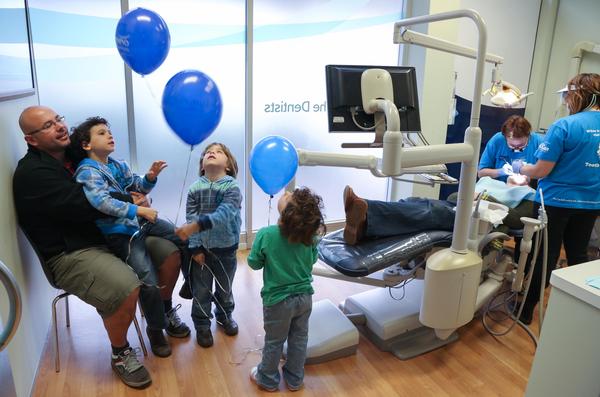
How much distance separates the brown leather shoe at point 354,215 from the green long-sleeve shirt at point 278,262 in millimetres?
476

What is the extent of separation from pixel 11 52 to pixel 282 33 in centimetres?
196

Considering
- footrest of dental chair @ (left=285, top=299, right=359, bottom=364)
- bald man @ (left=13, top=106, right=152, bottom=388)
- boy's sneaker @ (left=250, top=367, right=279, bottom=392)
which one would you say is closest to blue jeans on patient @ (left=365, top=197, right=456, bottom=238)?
footrest of dental chair @ (left=285, top=299, right=359, bottom=364)

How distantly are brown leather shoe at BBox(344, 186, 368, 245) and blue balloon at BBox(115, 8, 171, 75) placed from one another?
118 centimetres

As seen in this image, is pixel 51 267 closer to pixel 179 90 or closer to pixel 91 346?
pixel 91 346

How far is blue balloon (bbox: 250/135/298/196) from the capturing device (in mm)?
1826

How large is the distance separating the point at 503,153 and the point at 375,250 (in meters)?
1.63

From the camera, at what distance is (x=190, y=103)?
6.44 feet

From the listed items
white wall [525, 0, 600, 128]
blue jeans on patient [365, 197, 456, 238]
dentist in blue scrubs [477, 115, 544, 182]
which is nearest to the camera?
blue jeans on patient [365, 197, 456, 238]

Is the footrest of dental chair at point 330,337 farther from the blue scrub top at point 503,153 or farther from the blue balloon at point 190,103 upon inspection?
the blue scrub top at point 503,153

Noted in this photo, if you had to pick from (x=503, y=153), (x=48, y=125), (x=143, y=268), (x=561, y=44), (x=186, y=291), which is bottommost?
(x=186, y=291)

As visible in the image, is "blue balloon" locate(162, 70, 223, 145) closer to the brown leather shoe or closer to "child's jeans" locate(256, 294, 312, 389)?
the brown leather shoe

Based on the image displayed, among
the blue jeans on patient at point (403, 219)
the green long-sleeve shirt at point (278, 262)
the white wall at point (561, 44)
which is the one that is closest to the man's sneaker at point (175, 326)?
the green long-sleeve shirt at point (278, 262)

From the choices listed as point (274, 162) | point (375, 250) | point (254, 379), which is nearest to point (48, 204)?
point (274, 162)

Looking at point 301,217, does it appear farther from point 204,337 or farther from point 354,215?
point 204,337
